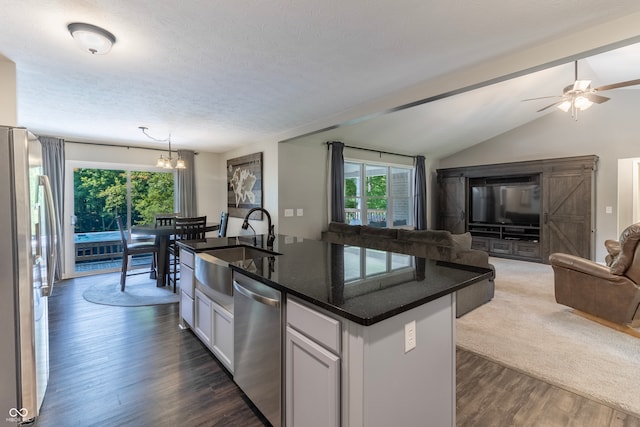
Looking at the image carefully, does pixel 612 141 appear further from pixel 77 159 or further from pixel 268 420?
pixel 77 159

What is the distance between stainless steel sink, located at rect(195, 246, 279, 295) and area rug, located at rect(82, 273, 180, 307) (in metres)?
1.66

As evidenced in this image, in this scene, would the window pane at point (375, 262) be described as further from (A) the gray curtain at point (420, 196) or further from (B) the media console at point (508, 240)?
(B) the media console at point (508, 240)

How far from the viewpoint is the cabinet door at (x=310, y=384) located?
126cm

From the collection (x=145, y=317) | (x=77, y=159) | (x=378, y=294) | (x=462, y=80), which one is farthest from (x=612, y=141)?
(x=77, y=159)

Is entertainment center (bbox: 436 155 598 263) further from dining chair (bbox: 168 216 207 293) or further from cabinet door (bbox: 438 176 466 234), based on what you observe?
dining chair (bbox: 168 216 207 293)

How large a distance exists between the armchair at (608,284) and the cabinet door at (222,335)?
3.62m

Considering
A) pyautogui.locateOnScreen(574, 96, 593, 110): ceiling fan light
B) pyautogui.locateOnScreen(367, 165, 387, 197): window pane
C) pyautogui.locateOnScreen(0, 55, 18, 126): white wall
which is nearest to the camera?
pyautogui.locateOnScreen(0, 55, 18, 126): white wall

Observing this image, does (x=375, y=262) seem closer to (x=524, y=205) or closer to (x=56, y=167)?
(x=56, y=167)

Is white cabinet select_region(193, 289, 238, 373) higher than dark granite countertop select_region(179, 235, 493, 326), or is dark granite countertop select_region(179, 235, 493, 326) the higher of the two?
dark granite countertop select_region(179, 235, 493, 326)

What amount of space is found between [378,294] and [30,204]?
1992mm

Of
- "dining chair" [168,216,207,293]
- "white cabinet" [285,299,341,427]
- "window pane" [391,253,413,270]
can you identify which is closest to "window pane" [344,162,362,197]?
"dining chair" [168,216,207,293]

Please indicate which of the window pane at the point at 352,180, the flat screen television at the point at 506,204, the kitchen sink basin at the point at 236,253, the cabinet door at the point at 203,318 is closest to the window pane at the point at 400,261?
the kitchen sink basin at the point at 236,253

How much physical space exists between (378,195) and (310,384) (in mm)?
5652

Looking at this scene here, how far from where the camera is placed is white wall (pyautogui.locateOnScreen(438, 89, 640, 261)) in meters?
5.48
